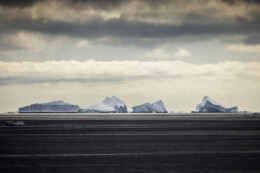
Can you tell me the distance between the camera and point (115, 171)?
2342 centimetres

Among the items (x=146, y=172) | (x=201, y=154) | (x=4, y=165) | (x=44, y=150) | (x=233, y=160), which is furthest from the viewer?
(x=44, y=150)

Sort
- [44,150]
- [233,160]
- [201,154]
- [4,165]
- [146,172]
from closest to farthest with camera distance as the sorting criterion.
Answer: [146,172], [4,165], [233,160], [201,154], [44,150]

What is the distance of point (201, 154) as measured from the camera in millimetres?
31516

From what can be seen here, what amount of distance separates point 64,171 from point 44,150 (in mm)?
11788

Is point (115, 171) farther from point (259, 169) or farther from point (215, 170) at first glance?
point (259, 169)

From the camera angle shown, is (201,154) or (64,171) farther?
(201,154)

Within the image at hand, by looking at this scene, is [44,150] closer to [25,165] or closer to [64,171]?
[25,165]

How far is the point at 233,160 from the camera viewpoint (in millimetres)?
27984

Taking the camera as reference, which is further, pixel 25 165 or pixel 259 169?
pixel 25 165

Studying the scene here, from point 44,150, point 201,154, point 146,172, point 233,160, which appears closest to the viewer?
point 146,172

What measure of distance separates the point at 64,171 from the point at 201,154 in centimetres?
1159

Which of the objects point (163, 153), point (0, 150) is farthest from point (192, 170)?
point (0, 150)

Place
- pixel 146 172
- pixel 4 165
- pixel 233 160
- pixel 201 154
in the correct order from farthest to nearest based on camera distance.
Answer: pixel 201 154 < pixel 233 160 < pixel 4 165 < pixel 146 172

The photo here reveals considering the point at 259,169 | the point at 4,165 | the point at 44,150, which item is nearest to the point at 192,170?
the point at 259,169
